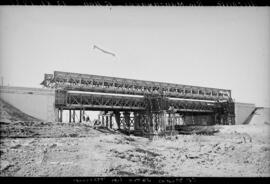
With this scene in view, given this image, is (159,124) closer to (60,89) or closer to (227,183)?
(60,89)

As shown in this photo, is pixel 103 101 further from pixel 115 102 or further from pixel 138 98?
pixel 138 98

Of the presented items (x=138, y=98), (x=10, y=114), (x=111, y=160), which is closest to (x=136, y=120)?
(x=138, y=98)

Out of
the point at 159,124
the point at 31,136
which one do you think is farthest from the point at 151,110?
the point at 31,136

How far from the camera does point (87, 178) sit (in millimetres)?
10750

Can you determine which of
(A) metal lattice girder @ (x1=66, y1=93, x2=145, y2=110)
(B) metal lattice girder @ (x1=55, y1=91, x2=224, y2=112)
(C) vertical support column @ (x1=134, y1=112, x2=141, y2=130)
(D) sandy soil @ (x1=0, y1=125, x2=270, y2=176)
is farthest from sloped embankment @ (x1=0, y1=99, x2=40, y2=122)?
(C) vertical support column @ (x1=134, y1=112, x2=141, y2=130)

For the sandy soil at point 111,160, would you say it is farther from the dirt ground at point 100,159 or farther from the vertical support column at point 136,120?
the vertical support column at point 136,120

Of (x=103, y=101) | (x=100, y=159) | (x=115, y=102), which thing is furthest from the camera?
(x=115, y=102)

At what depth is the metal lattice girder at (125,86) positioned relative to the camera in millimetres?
28897

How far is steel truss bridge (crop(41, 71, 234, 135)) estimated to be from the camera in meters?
29.5

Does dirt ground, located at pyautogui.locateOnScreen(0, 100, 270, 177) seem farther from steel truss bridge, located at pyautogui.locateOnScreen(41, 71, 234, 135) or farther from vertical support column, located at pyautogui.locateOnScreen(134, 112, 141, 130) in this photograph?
vertical support column, located at pyautogui.locateOnScreen(134, 112, 141, 130)

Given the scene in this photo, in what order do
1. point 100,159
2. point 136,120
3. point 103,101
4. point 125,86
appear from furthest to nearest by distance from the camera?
point 136,120
point 125,86
point 103,101
point 100,159

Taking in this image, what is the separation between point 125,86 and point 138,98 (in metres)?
2.66

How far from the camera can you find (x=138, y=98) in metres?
36.5

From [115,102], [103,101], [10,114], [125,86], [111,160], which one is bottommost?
[111,160]
